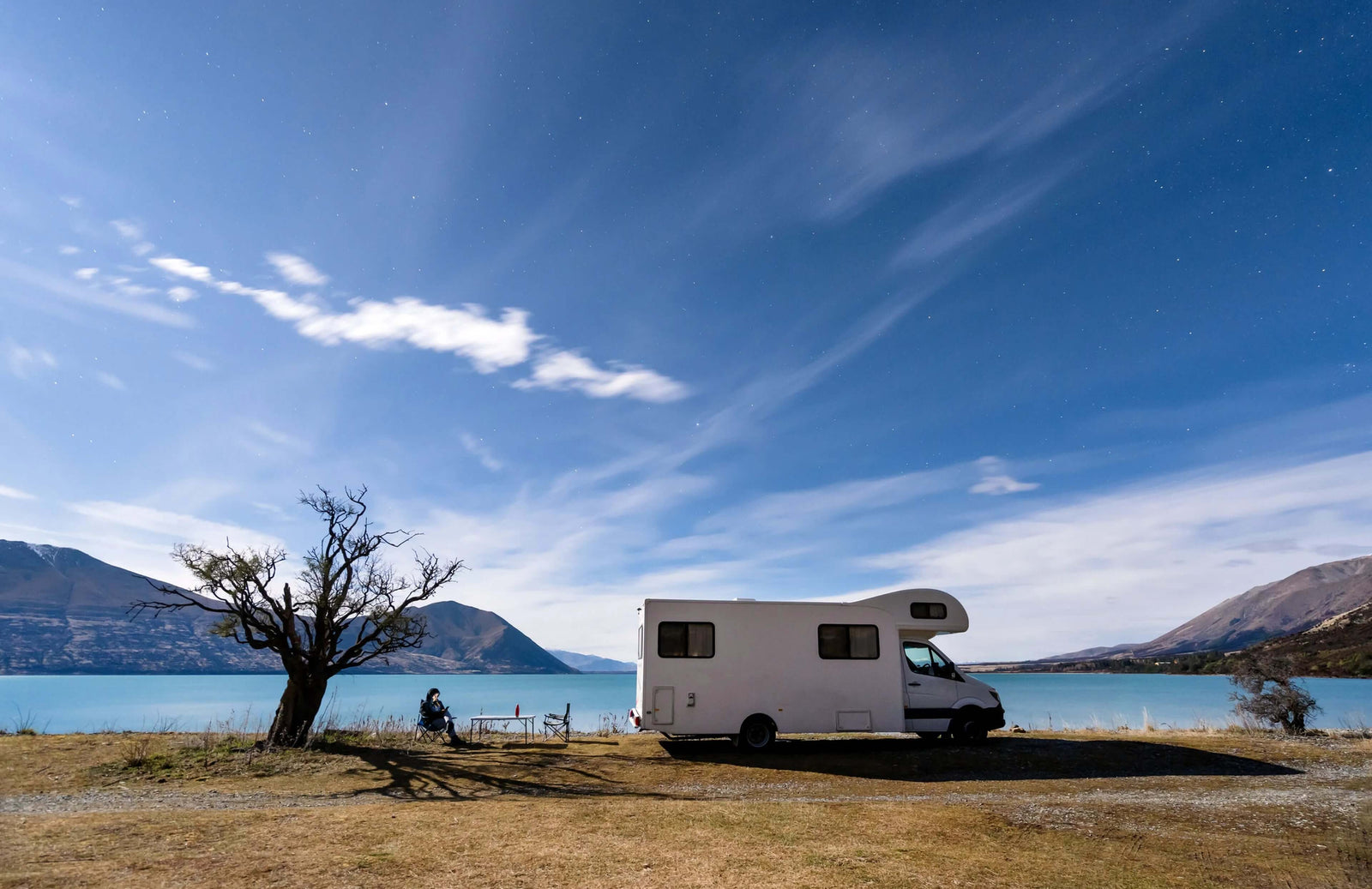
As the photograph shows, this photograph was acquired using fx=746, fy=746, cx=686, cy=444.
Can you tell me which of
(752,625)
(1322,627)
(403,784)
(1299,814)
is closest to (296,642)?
(403,784)

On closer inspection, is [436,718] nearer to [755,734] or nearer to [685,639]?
[685,639]

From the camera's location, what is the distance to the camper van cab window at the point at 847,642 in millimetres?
15438

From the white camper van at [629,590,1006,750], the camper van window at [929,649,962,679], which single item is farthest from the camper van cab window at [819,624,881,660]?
the camper van window at [929,649,962,679]

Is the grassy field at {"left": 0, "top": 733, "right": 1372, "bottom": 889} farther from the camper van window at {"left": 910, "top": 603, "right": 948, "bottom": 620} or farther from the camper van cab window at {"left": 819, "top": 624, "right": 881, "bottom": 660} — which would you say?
the camper van window at {"left": 910, "top": 603, "right": 948, "bottom": 620}

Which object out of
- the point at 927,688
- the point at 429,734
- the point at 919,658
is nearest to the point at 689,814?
the point at 927,688

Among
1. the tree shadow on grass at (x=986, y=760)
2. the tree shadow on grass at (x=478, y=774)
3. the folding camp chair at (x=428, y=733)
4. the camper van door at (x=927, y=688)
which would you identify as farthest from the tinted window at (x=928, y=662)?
the folding camp chair at (x=428, y=733)

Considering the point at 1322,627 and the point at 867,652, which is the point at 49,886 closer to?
the point at 867,652

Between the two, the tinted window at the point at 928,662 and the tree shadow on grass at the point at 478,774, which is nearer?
the tree shadow on grass at the point at 478,774

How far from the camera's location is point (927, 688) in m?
15.9

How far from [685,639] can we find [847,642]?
3.44 meters

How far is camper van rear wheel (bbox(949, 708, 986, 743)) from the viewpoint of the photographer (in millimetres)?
15906

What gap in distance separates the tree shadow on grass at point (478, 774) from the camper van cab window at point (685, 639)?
273 centimetres

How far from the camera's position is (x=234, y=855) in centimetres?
688

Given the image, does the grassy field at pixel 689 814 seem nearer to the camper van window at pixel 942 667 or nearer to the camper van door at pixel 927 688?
the camper van door at pixel 927 688
